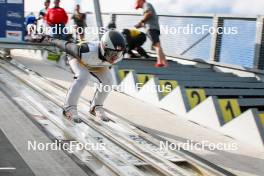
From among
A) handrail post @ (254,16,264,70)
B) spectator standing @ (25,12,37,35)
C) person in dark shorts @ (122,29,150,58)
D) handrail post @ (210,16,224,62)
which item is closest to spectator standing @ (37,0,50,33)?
spectator standing @ (25,12,37,35)

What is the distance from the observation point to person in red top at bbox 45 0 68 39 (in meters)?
15.1

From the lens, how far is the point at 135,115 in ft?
27.2

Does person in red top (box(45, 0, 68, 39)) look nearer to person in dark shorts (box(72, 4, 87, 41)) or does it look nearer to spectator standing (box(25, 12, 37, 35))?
person in dark shorts (box(72, 4, 87, 41))

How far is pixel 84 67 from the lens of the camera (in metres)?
7.10

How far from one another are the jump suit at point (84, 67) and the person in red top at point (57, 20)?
25.5 ft

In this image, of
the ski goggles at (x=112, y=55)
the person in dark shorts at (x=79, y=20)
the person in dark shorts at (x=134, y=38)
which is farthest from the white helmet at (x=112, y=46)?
the person in dark shorts at (x=79, y=20)

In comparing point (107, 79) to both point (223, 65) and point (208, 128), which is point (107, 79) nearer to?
point (208, 128)

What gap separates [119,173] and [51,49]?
36.0 feet

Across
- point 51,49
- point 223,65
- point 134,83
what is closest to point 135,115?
point 134,83

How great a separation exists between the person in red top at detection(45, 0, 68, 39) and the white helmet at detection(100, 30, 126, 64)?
848cm

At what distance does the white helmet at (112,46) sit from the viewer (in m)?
6.57

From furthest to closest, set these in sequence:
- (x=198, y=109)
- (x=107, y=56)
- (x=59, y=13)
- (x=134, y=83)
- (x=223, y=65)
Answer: (x=59, y=13) → (x=223, y=65) → (x=134, y=83) → (x=198, y=109) → (x=107, y=56)

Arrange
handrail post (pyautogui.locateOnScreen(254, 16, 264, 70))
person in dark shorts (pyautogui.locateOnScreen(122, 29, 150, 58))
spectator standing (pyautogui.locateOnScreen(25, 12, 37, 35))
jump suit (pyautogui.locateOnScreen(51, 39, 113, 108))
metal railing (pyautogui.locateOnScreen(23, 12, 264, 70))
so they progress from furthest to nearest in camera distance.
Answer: spectator standing (pyautogui.locateOnScreen(25, 12, 37, 35)) → person in dark shorts (pyautogui.locateOnScreen(122, 29, 150, 58)) → metal railing (pyautogui.locateOnScreen(23, 12, 264, 70)) → handrail post (pyautogui.locateOnScreen(254, 16, 264, 70)) → jump suit (pyautogui.locateOnScreen(51, 39, 113, 108))

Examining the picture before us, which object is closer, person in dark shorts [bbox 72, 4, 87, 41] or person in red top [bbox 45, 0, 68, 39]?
person in red top [bbox 45, 0, 68, 39]
